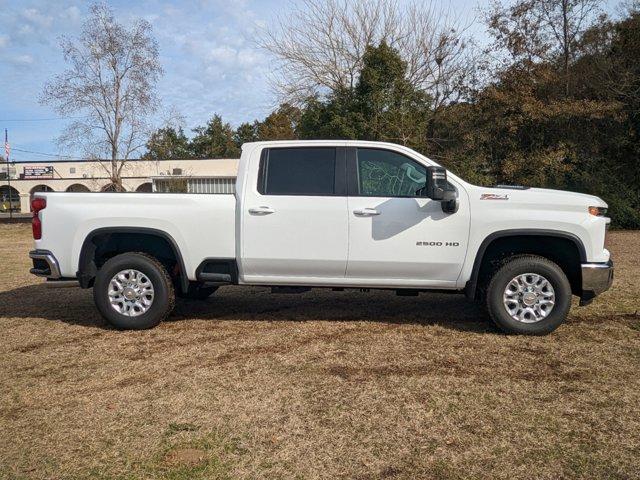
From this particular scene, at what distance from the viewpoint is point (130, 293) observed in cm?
586

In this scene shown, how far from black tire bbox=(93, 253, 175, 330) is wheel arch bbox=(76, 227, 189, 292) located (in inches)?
6.6

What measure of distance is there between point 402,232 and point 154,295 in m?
2.70

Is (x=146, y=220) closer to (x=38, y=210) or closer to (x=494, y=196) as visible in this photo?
(x=38, y=210)

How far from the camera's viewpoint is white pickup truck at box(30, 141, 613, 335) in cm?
544

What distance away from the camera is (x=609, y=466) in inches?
119

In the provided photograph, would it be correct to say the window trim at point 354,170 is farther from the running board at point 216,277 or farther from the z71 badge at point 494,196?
the running board at point 216,277

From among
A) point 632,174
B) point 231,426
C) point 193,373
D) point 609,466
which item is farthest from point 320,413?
point 632,174

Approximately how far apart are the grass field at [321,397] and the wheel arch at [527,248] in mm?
542

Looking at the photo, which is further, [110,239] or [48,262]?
[110,239]

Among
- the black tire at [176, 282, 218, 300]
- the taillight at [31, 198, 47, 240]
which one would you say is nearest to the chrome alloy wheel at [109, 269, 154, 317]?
the black tire at [176, 282, 218, 300]

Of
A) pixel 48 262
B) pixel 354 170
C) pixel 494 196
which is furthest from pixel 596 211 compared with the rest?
pixel 48 262

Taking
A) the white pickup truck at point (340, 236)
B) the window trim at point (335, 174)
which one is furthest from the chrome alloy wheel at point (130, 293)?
the window trim at point (335, 174)

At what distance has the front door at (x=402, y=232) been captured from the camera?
552 centimetres

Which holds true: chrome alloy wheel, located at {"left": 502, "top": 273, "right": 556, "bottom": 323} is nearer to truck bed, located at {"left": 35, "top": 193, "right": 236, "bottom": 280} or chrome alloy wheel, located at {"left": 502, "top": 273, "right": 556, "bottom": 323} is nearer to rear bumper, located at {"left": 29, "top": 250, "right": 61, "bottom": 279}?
truck bed, located at {"left": 35, "top": 193, "right": 236, "bottom": 280}
